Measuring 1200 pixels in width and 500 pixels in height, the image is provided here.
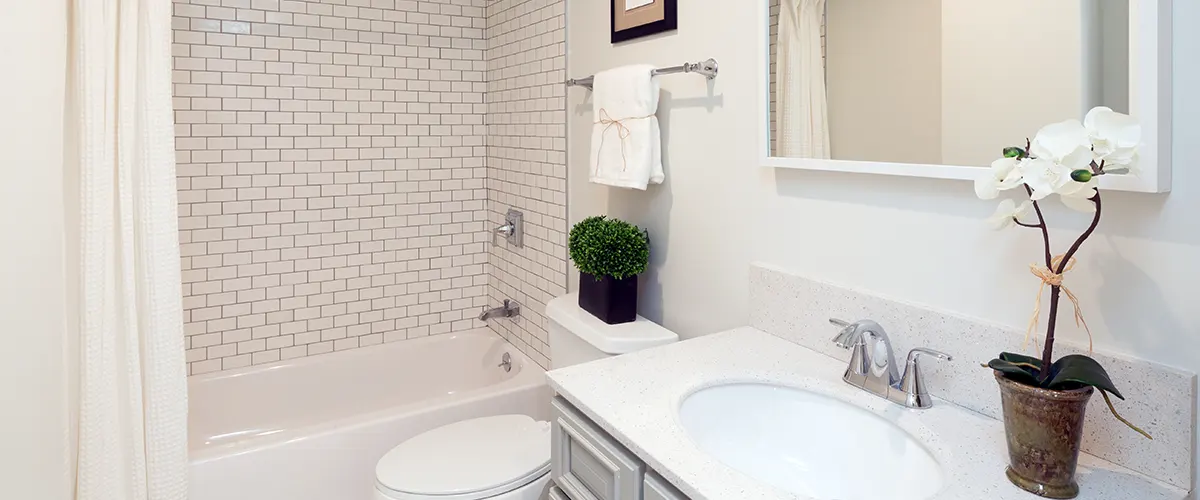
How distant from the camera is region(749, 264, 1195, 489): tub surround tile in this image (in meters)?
0.87

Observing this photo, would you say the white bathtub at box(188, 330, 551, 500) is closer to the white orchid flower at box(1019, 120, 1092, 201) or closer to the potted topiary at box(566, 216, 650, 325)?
the potted topiary at box(566, 216, 650, 325)

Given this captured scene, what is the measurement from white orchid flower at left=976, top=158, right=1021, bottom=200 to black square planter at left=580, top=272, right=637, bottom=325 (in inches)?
40.5

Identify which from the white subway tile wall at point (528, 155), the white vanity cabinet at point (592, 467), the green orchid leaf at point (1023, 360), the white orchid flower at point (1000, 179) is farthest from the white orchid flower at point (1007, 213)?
the white subway tile wall at point (528, 155)

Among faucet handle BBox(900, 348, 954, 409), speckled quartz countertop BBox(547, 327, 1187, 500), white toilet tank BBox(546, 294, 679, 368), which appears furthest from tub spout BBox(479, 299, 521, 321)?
faucet handle BBox(900, 348, 954, 409)

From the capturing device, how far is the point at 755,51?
1505mm

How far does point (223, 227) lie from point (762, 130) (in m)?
2.03

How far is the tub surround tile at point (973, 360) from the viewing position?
870mm

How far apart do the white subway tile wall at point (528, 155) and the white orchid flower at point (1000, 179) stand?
158 centimetres

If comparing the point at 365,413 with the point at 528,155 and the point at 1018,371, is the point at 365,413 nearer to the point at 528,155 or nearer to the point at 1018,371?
the point at 528,155

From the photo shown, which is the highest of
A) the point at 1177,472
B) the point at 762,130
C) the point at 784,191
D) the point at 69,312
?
the point at 762,130

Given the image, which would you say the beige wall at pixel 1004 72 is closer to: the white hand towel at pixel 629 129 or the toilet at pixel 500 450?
the white hand towel at pixel 629 129

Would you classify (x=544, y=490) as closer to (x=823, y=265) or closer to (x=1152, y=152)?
(x=823, y=265)

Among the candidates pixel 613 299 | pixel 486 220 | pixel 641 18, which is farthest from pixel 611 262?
pixel 486 220

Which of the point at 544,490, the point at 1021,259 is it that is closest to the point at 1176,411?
the point at 1021,259
